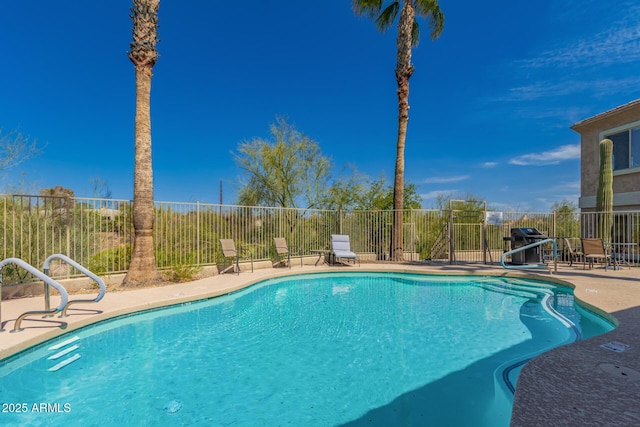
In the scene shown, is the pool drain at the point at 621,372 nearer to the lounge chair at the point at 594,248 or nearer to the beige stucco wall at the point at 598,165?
the lounge chair at the point at 594,248

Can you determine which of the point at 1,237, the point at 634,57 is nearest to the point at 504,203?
the point at 634,57

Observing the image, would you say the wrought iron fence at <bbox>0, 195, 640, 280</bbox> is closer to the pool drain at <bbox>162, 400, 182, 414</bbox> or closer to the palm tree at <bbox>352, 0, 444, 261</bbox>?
the palm tree at <bbox>352, 0, 444, 261</bbox>

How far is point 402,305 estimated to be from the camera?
20.0ft

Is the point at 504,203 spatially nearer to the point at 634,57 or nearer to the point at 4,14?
the point at 634,57

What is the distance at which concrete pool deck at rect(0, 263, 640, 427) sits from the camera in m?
1.84

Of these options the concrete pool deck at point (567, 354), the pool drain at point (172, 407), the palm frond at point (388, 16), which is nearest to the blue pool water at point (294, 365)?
the pool drain at point (172, 407)

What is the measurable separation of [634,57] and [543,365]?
1373 cm

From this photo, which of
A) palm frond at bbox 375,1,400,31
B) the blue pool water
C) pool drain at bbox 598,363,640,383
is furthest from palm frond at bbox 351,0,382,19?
pool drain at bbox 598,363,640,383

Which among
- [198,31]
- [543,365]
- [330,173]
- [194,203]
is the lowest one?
[543,365]

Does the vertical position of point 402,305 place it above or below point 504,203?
below

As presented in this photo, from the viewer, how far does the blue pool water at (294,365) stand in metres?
2.57

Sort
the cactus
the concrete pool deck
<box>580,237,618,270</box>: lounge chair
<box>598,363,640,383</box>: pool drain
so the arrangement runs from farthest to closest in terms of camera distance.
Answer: the cactus, <box>580,237,618,270</box>: lounge chair, <box>598,363,640,383</box>: pool drain, the concrete pool deck

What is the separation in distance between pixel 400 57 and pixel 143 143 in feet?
30.4

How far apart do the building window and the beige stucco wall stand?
299 mm
